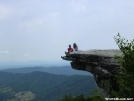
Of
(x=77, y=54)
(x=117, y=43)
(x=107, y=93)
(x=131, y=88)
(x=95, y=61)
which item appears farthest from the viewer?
(x=77, y=54)

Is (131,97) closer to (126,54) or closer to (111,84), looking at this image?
(126,54)

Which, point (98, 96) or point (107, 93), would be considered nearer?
point (98, 96)

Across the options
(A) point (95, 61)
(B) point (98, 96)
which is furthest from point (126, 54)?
(A) point (95, 61)

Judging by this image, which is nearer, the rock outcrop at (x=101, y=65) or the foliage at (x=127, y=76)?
the foliage at (x=127, y=76)

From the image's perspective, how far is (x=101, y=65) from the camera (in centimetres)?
2512

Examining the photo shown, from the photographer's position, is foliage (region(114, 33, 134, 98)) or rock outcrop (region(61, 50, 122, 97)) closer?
foliage (region(114, 33, 134, 98))

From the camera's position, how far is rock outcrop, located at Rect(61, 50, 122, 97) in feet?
76.8

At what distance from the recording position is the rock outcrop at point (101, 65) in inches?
922

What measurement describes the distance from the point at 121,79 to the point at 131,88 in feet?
3.45

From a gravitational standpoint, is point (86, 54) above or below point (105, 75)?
above

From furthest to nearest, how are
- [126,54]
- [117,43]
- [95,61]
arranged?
[95,61], [117,43], [126,54]

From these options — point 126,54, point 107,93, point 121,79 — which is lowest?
point 107,93

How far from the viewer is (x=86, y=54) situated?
91.4 feet

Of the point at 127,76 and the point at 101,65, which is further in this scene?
the point at 101,65
